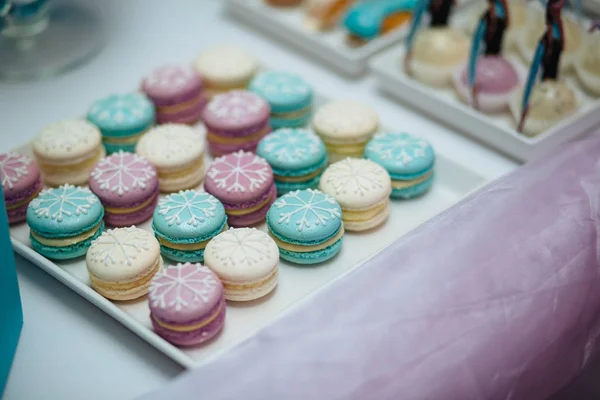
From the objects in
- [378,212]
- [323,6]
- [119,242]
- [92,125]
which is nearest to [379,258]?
[378,212]

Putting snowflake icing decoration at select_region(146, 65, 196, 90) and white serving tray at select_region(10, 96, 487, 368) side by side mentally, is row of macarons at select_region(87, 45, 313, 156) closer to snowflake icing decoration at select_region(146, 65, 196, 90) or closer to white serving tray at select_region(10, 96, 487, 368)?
snowflake icing decoration at select_region(146, 65, 196, 90)

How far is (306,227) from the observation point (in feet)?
4.06

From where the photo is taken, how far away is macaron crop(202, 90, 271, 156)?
146 centimetres

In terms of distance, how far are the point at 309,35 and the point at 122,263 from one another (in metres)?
0.83

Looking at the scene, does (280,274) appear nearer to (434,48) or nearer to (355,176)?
(355,176)

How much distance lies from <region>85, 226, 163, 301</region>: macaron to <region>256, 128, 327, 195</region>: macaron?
0.28 meters

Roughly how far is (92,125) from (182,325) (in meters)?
0.52

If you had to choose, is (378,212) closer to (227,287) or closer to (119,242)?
(227,287)

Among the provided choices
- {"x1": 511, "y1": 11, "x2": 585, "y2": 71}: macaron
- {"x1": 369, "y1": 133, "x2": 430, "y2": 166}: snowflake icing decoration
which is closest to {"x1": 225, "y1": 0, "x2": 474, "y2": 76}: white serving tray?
{"x1": 511, "y1": 11, "x2": 585, "y2": 71}: macaron

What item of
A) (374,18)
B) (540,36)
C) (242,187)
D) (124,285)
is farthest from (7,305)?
(540,36)

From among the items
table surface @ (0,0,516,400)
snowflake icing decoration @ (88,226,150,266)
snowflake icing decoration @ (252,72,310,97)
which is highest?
snowflake icing decoration @ (252,72,310,97)

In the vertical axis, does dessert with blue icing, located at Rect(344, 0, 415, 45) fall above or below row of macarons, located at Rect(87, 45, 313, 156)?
above

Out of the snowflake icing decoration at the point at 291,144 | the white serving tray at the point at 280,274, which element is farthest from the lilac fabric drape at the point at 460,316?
the snowflake icing decoration at the point at 291,144

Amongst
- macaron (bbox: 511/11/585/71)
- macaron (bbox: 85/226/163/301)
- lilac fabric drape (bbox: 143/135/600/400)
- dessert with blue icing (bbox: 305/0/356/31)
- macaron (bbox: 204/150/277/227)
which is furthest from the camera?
dessert with blue icing (bbox: 305/0/356/31)
